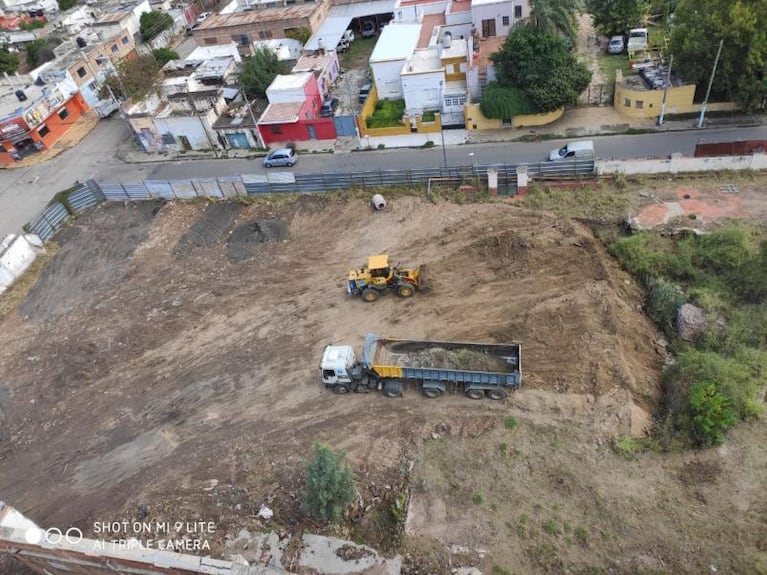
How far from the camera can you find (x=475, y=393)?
871 inches

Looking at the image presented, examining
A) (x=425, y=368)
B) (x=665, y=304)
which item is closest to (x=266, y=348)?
(x=425, y=368)

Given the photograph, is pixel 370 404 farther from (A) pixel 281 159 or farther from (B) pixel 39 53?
(B) pixel 39 53

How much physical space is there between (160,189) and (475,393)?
29246mm

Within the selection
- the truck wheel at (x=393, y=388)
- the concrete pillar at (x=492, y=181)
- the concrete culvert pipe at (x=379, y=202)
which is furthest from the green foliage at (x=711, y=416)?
the concrete culvert pipe at (x=379, y=202)

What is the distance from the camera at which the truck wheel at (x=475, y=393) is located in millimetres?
22031

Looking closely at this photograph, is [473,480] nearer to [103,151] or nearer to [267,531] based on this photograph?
[267,531]

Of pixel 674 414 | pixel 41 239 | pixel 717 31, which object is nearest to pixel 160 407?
pixel 41 239

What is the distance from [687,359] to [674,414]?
7.70 ft

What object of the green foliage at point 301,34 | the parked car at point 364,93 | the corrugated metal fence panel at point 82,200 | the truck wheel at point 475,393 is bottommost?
the truck wheel at point 475,393

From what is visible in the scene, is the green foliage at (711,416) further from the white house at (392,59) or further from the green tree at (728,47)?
the white house at (392,59)

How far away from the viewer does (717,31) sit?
3366cm

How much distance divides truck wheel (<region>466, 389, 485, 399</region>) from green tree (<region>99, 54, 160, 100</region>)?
139 ft

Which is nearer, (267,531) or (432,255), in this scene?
(267,531)

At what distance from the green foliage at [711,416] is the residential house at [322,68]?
3897cm
